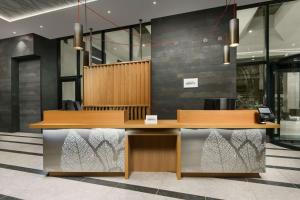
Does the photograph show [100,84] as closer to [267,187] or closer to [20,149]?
[20,149]

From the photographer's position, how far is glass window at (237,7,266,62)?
18.7ft

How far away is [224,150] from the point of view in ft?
9.70

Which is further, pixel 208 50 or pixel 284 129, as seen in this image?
pixel 284 129

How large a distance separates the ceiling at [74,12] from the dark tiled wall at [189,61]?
30 centimetres

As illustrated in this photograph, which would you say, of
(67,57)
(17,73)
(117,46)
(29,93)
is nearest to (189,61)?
(117,46)

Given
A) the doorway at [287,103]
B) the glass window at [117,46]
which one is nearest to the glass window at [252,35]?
the doorway at [287,103]

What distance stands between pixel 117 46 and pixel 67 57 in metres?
2.49

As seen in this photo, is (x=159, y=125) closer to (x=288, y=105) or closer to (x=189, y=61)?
(x=189, y=61)

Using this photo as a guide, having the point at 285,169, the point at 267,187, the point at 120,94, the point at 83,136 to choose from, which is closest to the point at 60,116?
the point at 83,136

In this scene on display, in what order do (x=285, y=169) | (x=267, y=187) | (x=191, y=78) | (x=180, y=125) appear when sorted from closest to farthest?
(x=267, y=187)
(x=180, y=125)
(x=285, y=169)
(x=191, y=78)

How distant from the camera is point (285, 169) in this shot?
3383mm

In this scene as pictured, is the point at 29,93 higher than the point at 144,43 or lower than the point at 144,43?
lower

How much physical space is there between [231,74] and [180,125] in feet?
9.82

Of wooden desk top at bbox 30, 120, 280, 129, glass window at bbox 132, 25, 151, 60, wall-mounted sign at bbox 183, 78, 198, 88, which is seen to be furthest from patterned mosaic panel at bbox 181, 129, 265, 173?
glass window at bbox 132, 25, 151, 60
